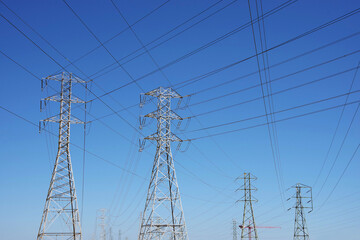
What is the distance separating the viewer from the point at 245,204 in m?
55.7

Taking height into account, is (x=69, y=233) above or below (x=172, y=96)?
below

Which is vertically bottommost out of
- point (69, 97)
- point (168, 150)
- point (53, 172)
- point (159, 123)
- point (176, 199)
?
point (176, 199)

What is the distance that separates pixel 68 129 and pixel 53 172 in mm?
3832

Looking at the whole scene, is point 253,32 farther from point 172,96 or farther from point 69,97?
point 69,97

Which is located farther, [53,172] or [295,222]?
[295,222]

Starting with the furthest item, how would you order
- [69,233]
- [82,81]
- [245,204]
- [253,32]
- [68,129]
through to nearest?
[245,204]
[82,81]
[68,129]
[69,233]
[253,32]

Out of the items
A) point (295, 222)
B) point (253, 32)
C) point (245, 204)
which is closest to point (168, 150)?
point (253, 32)

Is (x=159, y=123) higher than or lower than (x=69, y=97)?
lower

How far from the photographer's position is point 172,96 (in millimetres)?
34531

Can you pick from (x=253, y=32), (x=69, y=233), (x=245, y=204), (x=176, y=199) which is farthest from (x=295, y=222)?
(x=253, y=32)

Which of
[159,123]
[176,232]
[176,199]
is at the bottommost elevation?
[176,232]

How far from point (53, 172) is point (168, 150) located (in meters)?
9.22

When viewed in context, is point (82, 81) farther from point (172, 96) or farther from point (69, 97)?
point (172, 96)

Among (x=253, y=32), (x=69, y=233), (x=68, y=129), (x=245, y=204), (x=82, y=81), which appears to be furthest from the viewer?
(x=245, y=204)
